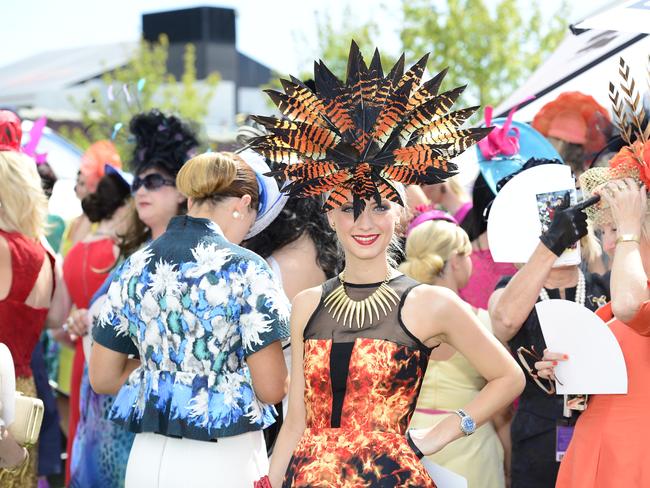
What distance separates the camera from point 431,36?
20.6 metres

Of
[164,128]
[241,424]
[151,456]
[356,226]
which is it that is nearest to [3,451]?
[151,456]

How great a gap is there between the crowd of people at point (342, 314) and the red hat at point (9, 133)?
1 cm

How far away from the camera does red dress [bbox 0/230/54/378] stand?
15.5 feet

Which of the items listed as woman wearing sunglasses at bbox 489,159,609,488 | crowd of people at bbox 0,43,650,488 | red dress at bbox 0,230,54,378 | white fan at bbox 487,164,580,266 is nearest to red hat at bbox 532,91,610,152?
crowd of people at bbox 0,43,650,488

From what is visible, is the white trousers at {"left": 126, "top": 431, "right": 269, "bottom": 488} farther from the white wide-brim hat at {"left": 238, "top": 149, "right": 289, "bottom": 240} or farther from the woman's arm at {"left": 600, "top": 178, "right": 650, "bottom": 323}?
the woman's arm at {"left": 600, "top": 178, "right": 650, "bottom": 323}

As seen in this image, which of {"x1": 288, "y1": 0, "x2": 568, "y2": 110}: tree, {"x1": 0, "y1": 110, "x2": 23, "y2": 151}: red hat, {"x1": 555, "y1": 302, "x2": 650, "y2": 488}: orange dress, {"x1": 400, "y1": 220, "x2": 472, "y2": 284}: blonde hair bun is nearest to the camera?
{"x1": 555, "y1": 302, "x2": 650, "y2": 488}: orange dress

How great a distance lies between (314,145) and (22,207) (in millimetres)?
2187

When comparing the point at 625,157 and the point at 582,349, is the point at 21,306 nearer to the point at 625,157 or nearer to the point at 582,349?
the point at 582,349

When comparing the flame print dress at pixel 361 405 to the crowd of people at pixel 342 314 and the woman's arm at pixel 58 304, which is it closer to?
the crowd of people at pixel 342 314

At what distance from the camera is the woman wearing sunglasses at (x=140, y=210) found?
16.1 feet

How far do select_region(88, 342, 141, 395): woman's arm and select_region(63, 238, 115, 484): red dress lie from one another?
1.89m

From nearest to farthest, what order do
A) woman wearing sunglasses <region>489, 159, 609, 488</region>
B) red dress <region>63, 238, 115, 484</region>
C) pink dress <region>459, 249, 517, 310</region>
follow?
woman wearing sunglasses <region>489, 159, 609, 488</region> < pink dress <region>459, 249, 517, 310</region> < red dress <region>63, 238, 115, 484</region>

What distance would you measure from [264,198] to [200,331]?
0.75 metres

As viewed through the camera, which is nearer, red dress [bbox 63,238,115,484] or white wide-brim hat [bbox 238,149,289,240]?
white wide-brim hat [bbox 238,149,289,240]
